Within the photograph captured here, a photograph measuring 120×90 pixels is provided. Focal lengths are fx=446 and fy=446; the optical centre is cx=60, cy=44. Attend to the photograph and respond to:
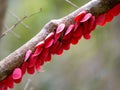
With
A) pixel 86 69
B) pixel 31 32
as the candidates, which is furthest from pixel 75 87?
pixel 31 32

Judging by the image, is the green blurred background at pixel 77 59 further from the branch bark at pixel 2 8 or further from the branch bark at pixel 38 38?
the branch bark at pixel 38 38

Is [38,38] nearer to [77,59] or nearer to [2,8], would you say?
[2,8]

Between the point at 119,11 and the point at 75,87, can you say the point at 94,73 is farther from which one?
the point at 119,11

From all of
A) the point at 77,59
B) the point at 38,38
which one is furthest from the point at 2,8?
the point at 77,59

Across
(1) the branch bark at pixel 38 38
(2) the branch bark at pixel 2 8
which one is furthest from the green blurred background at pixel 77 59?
(1) the branch bark at pixel 38 38

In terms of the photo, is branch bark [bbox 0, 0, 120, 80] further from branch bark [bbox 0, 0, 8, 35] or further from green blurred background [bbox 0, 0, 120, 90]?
green blurred background [bbox 0, 0, 120, 90]

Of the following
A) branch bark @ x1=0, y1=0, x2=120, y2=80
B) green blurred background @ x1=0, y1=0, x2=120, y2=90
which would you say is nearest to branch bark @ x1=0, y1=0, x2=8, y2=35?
branch bark @ x1=0, y1=0, x2=120, y2=80
